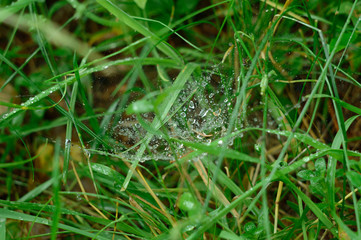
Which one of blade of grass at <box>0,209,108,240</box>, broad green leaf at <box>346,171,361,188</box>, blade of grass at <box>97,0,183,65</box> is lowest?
blade of grass at <box>0,209,108,240</box>

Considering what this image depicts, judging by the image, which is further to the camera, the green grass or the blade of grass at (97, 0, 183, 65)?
the blade of grass at (97, 0, 183, 65)

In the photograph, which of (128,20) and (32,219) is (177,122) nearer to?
(128,20)

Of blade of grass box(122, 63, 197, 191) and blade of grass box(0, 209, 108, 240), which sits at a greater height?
blade of grass box(122, 63, 197, 191)

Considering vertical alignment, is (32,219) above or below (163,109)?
below

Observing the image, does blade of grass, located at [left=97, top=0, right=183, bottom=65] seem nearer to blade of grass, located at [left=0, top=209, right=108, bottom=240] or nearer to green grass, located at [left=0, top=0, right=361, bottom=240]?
green grass, located at [left=0, top=0, right=361, bottom=240]

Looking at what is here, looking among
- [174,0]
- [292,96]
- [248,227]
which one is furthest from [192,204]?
[174,0]

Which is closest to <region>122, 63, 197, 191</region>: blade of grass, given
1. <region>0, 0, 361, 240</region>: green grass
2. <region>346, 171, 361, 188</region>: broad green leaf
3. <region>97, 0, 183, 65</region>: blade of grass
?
<region>0, 0, 361, 240</region>: green grass

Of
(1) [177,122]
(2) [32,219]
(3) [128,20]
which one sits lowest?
(2) [32,219]

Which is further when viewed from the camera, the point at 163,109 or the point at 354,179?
the point at 163,109

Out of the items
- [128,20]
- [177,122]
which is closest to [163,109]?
[177,122]

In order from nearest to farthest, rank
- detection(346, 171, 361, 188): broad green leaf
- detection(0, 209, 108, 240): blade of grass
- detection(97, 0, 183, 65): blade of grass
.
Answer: detection(346, 171, 361, 188): broad green leaf
detection(0, 209, 108, 240): blade of grass
detection(97, 0, 183, 65): blade of grass
